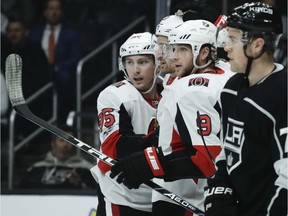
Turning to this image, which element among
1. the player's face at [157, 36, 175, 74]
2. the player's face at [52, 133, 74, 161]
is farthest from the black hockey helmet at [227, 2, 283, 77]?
the player's face at [52, 133, 74, 161]

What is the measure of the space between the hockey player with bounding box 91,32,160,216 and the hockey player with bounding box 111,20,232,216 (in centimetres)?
25

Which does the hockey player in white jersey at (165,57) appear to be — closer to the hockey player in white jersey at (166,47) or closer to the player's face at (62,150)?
the hockey player in white jersey at (166,47)

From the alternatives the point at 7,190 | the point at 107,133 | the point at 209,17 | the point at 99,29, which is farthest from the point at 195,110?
the point at 99,29

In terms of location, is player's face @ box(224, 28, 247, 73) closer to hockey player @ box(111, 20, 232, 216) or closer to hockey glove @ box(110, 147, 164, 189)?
hockey player @ box(111, 20, 232, 216)

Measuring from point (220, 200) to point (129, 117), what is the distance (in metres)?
1.06

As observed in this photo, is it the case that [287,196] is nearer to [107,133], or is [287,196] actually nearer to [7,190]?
[107,133]

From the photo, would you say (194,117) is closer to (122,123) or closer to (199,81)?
(199,81)

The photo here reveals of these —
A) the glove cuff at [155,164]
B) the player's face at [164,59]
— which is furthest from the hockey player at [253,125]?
the player's face at [164,59]

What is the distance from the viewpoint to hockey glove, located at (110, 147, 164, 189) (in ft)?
13.6

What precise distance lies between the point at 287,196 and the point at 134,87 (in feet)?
4.63

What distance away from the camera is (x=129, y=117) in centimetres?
457

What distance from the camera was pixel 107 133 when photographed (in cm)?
450

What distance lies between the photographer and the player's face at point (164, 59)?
4.40 m

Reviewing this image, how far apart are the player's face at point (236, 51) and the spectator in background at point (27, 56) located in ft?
13.8
